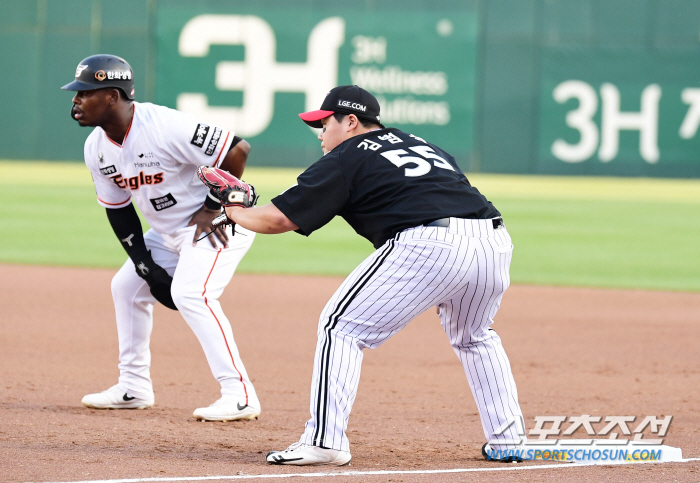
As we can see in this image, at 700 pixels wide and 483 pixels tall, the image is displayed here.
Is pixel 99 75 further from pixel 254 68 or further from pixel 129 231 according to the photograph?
pixel 254 68

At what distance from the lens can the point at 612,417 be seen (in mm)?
4844

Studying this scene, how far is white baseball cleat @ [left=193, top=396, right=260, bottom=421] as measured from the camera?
455 centimetres

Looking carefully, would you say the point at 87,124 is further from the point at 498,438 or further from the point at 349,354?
the point at 498,438

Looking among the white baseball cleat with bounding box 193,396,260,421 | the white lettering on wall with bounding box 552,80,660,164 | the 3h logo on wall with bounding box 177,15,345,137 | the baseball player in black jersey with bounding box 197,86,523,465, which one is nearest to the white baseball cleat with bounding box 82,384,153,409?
the white baseball cleat with bounding box 193,396,260,421

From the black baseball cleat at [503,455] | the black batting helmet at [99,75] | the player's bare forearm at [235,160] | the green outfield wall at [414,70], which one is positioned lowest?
the black baseball cleat at [503,455]

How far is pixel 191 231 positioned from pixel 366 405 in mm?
1327

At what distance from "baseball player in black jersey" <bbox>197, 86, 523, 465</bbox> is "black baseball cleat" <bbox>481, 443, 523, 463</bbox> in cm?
53

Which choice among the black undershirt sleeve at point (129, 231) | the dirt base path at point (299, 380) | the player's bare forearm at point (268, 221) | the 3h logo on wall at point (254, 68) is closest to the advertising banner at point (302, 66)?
the 3h logo on wall at point (254, 68)

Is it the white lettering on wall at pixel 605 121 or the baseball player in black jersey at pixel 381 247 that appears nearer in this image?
the baseball player in black jersey at pixel 381 247

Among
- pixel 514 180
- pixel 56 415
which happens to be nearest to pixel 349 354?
pixel 56 415

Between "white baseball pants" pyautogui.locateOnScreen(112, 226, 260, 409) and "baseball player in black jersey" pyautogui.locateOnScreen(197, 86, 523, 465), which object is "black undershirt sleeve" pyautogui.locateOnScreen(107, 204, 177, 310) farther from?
"baseball player in black jersey" pyautogui.locateOnScreen(197, 86, 523, 465)

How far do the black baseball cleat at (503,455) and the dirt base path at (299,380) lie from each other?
7cm

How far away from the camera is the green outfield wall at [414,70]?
839 inches

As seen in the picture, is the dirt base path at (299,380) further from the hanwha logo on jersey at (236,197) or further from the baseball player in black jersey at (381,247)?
the hanwha logo on jersey at (236,197)
